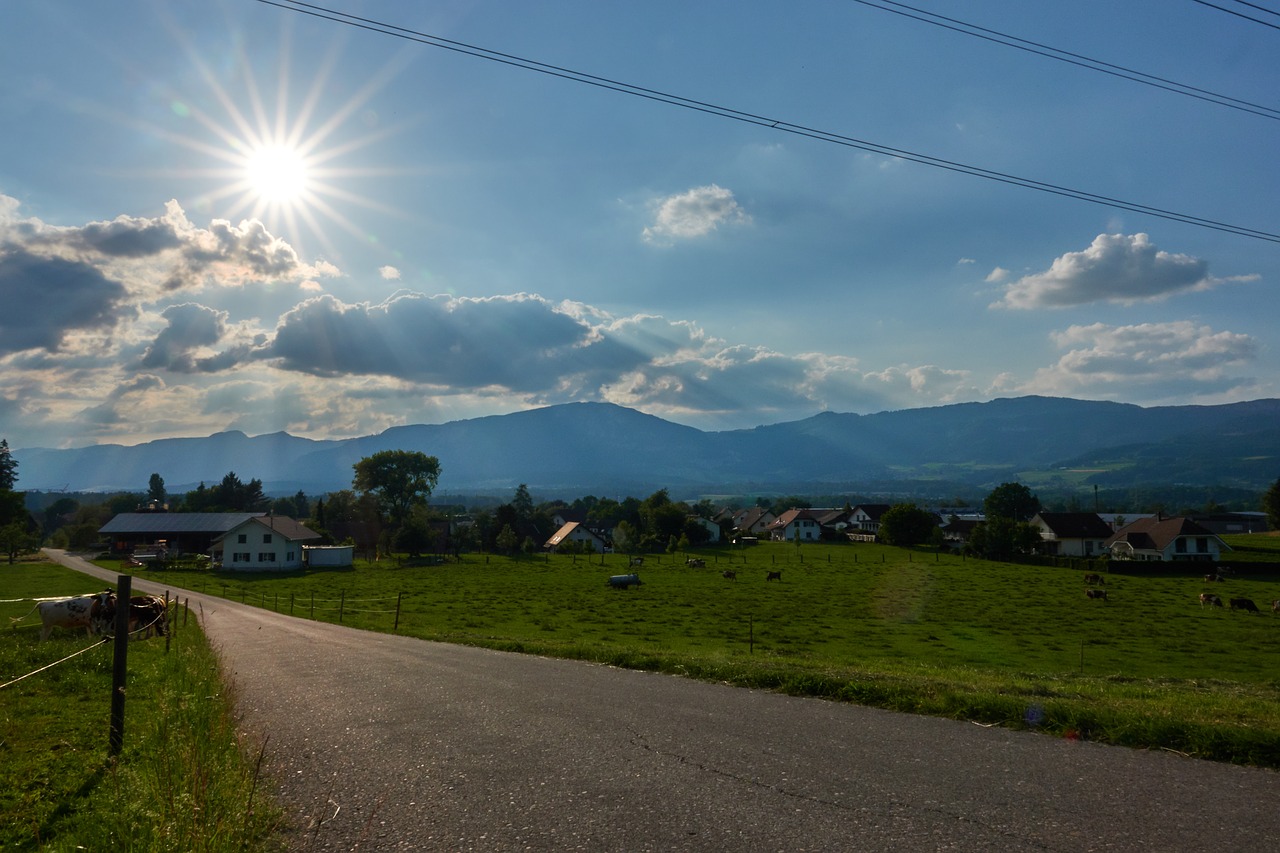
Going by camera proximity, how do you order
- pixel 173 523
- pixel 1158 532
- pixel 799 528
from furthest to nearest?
1. pixel 799 528
2. pixel 173 523
3. pixel 1158 532

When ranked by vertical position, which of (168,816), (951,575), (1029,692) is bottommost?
(951,575)

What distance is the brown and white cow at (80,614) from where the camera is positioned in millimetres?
23000

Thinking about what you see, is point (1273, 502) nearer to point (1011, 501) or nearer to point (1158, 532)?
point (1011, 501)

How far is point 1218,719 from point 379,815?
10.8 meters

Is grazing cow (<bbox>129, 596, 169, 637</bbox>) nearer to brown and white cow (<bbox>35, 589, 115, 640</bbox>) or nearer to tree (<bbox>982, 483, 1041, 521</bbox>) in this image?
brown and white cow (<bbox>35, 589, 115, 640</bbox>)

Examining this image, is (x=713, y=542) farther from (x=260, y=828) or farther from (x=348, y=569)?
(x=260, y=828)

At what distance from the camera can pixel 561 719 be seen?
446 inches

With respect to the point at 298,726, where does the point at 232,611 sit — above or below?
below

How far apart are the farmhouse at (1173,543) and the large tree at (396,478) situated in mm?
108107

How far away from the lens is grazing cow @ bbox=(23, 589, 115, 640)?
75.5ft

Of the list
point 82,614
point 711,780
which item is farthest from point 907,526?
point 711,780

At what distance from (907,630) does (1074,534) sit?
94.1 metres

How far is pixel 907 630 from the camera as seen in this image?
37.3m

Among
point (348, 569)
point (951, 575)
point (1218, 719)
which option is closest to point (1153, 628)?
point (951, 575)
